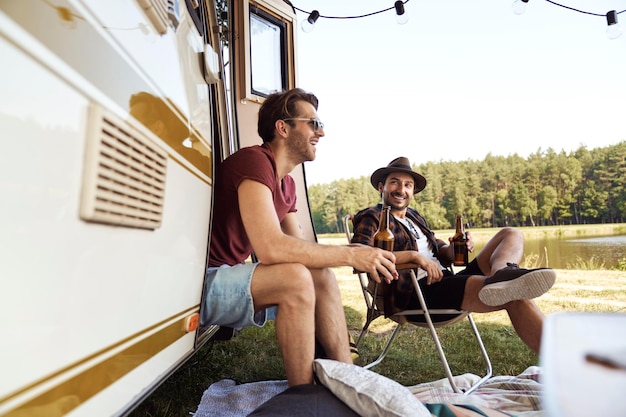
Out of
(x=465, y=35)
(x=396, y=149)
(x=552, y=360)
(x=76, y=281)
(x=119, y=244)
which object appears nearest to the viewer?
(x=552, y=360)

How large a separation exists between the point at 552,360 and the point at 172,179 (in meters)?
1.22

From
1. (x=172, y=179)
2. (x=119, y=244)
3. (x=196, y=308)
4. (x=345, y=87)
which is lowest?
(x=196, y=308)

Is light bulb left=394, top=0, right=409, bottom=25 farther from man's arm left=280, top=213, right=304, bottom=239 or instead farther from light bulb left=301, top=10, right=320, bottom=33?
man's arm left=280, top=213, right=304, bottom=239

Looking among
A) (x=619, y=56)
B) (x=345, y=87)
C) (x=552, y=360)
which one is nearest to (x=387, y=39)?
(x=345, y=87)

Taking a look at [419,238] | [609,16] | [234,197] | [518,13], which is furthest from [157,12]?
[609,16]

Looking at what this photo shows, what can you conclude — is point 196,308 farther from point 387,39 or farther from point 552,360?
point 387,39

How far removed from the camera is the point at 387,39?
1528 inches

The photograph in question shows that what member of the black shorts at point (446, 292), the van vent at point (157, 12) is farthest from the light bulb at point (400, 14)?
the van vent at point (157, 12)

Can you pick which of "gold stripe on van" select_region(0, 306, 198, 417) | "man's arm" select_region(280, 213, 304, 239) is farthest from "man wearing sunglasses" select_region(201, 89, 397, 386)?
"gold stripe on van" select_region(0, 306, 198, 417)

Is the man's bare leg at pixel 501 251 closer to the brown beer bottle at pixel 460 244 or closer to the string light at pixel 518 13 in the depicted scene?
the brown beer bottle at pixel 460 244

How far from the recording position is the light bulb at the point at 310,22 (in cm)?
547

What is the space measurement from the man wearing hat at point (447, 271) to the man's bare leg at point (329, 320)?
0.75 meters

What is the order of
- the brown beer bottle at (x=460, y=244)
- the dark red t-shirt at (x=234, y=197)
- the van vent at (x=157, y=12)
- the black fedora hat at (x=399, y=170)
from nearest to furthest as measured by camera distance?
the van vent at (x=157, y=12)
the dark red t-shirt at (x=234, y=197)
the brown beer bottle at (x=460, y=244)
the black fedora hat at (x=399, y=170)

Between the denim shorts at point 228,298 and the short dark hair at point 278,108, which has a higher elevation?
the short dark hair at point 278,108
